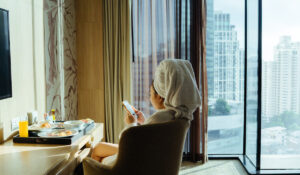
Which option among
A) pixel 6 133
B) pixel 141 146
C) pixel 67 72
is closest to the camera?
pixel 141 146

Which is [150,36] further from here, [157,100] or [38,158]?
[38,158]

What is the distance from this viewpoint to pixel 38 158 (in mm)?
1716

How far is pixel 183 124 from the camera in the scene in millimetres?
1720

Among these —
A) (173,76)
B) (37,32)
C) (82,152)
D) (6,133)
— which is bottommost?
(82,152)

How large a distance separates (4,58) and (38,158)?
78cm

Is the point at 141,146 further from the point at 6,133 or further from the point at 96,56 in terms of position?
the point at 96,56

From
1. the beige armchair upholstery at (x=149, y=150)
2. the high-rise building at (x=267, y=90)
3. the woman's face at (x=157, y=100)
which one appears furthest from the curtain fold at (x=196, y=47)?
the beige armchair upholstery at (x=149, y=150)

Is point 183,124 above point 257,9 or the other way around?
the other way around

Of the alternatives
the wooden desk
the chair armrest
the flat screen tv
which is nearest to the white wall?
the flat screen tv

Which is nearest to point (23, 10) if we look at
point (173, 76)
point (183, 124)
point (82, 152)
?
point (82, 152)

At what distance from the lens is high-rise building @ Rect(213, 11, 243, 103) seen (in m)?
3.57

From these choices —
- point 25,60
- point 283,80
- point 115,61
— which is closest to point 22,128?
point 25,60

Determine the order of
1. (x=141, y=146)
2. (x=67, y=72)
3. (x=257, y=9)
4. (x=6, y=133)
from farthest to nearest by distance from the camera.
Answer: (x=67, y=72), (x=257, y=9), (x=6, y=133), (x=141, y=146)

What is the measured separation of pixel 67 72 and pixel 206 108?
66.1 inches
